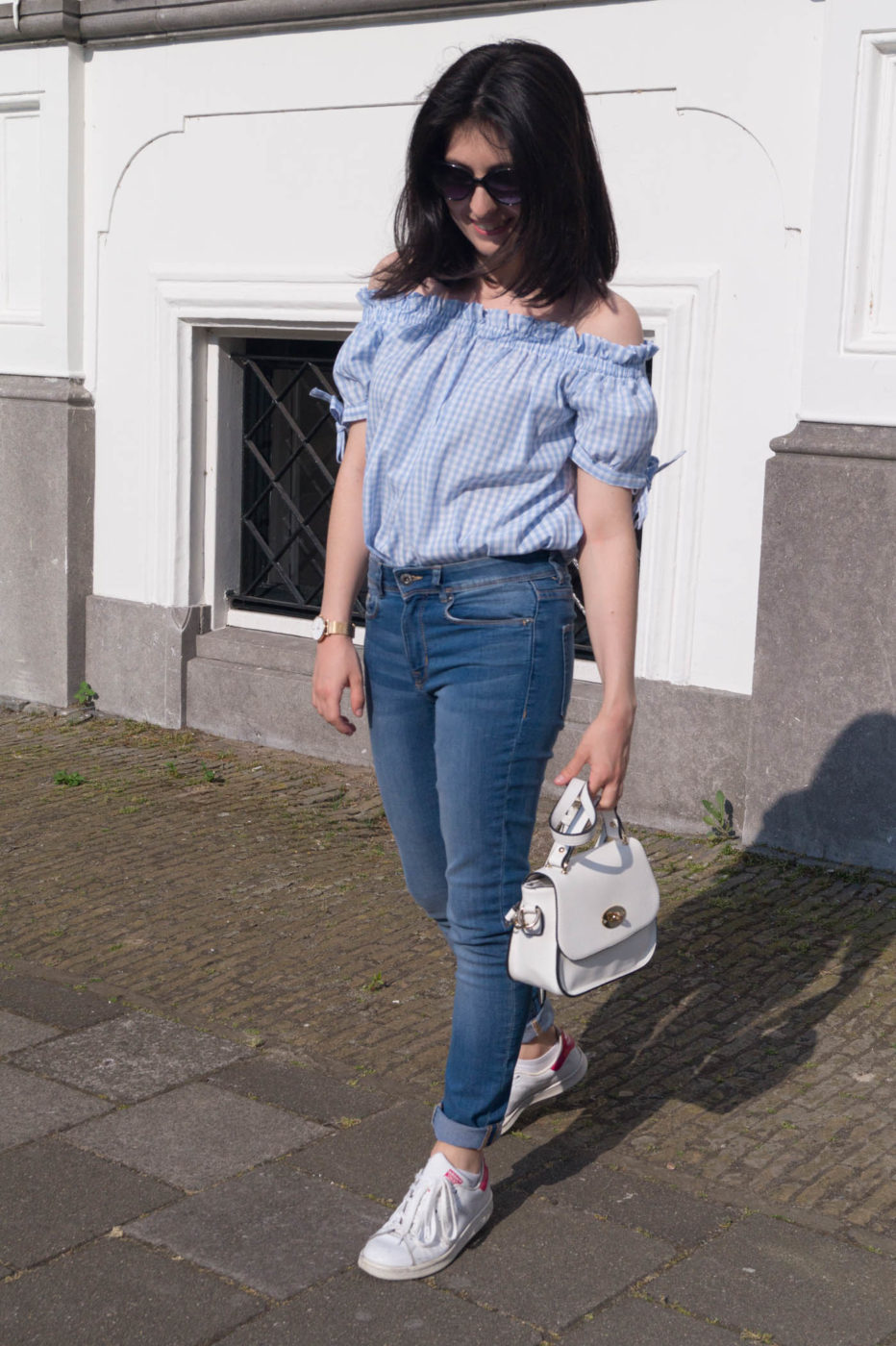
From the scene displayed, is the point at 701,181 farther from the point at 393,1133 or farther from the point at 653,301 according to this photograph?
the point at 393,1133

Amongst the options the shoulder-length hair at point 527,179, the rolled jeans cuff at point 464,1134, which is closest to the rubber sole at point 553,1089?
the rolled jeans cuff at point 464,1134

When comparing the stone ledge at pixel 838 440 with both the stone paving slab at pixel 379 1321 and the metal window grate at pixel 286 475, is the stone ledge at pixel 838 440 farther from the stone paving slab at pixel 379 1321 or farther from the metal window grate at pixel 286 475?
the stone paving slab at pixel 379 1321

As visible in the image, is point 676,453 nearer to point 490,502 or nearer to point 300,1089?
point 300,1089

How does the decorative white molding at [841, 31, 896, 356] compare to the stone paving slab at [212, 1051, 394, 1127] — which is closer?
the stone paving slab at [212, 1051, 394, 1127]

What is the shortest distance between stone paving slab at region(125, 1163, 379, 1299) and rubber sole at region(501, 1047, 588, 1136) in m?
0.40

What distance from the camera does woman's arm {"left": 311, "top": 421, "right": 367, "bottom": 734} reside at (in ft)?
9.95

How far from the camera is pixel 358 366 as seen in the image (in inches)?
119

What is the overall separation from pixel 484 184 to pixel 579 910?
1261mm

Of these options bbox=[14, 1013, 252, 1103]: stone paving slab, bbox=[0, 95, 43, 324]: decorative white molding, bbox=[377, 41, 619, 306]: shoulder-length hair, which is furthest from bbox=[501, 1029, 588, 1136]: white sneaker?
bbox=[0, 95, 43, 324]: decorative white molding

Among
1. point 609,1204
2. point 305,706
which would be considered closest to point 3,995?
point 609,1204

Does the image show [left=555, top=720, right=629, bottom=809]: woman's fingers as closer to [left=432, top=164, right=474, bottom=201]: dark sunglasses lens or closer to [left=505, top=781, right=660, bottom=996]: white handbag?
[left=505, top=781, right=660, bottom=996]: white handbag

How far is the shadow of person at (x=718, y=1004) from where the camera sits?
3518mm

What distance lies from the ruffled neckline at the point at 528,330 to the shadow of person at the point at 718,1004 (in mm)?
1630

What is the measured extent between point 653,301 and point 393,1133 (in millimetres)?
3353
